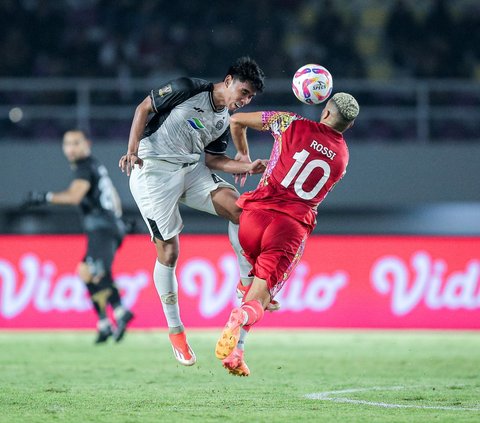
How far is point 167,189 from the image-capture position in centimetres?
780

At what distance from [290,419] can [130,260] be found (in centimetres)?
785

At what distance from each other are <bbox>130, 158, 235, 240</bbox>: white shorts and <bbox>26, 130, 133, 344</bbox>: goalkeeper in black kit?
11.1 ft

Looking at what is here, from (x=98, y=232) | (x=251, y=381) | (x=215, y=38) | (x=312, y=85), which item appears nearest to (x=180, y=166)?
(x=312, y=85)

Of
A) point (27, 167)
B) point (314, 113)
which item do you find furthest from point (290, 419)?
point (27, 167)

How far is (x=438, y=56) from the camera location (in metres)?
17.5

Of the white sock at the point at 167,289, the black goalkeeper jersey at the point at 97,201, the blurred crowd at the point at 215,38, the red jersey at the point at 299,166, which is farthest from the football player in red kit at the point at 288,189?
the blurred crowd at the point at 215,38

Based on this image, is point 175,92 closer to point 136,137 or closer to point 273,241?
point 136,137

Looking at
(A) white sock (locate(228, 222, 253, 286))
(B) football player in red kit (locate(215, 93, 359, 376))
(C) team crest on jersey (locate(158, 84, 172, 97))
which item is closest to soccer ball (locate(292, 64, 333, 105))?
(B) football player in red kit (locate(215, 93, 359, 376))

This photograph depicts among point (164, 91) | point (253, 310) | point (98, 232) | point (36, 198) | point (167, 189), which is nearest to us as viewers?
point (253, 310)

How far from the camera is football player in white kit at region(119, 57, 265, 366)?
7535mm

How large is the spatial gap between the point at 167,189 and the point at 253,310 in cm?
144

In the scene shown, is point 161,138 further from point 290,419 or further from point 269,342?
point 269,342

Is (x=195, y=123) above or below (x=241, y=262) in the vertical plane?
above

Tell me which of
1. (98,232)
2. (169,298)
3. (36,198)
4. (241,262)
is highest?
(98,232)
